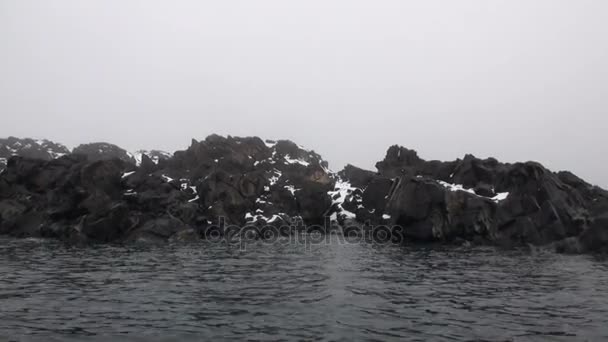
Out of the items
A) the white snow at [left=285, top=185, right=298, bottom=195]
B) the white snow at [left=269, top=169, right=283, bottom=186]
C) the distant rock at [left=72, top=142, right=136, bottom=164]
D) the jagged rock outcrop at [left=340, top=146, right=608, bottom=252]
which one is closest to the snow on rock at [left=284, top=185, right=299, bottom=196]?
the white snow at [left=285, top=185, right=298, bottom=195]

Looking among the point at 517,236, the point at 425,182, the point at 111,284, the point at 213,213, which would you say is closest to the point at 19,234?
the point at 213,213

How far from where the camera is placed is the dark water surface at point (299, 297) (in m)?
16.9

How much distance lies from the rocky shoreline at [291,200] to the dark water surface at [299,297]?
14.9 meters

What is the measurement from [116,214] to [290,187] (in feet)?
124

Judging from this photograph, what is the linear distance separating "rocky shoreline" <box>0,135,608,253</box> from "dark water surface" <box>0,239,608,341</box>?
14.9m

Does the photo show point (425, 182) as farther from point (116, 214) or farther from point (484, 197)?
point (116, 214)

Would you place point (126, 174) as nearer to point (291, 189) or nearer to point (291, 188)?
point (291, 189)

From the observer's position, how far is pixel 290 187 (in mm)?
85938

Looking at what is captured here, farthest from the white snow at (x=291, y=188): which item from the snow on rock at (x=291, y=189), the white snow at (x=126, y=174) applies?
the white snow at (x=126, y=174)

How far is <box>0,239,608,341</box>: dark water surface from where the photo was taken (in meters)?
16.9

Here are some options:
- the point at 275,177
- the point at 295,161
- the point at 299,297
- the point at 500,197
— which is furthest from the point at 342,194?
the point at 299,297

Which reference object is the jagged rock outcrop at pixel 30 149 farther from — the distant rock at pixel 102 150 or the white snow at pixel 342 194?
the white snow at pixel 342 194

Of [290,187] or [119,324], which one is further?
[290,187]

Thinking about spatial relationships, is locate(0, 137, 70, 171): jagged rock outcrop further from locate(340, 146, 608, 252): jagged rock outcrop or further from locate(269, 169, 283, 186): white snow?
locate(340, 146, 608, 252): jagged rock outcrop
